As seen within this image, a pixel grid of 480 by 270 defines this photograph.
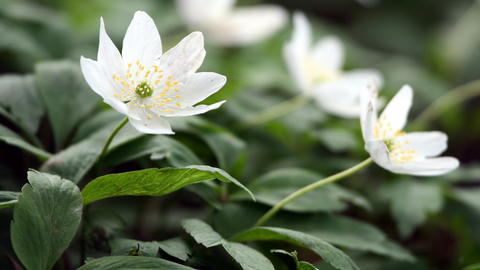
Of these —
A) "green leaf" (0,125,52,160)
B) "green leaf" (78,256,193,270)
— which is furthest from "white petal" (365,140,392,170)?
"green leaf" (0,125,52,160)

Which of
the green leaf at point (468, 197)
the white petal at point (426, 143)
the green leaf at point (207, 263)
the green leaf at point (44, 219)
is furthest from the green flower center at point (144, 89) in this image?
the green leaf at point (468, 197)

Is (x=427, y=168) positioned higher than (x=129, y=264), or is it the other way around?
(x=427, y=168)

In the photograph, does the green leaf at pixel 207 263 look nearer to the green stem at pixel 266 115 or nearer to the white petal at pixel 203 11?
the green stem at pixel 266 115

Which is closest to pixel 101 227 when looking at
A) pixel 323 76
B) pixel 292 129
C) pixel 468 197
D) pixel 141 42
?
pixel 141 42

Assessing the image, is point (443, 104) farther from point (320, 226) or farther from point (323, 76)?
point (320, 226)

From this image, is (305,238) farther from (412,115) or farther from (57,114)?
(412,115)

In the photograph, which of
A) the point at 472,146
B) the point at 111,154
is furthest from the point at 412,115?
the point at 111,154

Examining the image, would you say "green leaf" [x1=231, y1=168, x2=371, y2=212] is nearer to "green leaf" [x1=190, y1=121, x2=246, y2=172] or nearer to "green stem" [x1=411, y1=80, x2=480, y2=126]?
"green leaf" [x1=190, y1=121, x2=246, y2=172]
